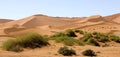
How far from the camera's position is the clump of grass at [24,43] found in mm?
25794

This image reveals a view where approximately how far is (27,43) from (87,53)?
6180mm

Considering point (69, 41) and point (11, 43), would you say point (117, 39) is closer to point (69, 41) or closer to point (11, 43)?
point (69, 41)

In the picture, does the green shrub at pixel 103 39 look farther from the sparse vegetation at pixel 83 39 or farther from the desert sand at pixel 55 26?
the desert sand at pixel 55 26

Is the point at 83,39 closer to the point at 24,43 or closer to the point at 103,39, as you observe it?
the point at 103,39

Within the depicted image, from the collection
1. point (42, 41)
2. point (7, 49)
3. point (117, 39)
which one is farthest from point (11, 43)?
point (117, 39)

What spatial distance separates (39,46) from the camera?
91.3 ft

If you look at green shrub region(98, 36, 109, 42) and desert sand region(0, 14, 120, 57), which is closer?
desert sand region(0, 14, 120, 57)

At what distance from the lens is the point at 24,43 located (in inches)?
1091

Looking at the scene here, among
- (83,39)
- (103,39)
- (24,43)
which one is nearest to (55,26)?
(103,39)

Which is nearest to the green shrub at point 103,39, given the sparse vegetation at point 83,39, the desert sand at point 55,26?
the sparse vegetation at point 83,39

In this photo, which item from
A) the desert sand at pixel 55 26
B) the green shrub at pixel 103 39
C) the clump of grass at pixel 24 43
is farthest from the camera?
the green shrub at pixel 103 39

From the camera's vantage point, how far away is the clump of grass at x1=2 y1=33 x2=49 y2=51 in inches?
1016

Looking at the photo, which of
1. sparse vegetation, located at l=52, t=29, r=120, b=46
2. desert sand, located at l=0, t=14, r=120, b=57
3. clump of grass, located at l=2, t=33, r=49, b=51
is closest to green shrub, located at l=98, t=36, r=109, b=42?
sparse vegetation, located at l=52, t=29, r=120, b=46

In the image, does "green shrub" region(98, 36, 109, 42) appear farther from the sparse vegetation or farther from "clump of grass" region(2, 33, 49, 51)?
"clump of grass" region(2, 33, 49, 51)
